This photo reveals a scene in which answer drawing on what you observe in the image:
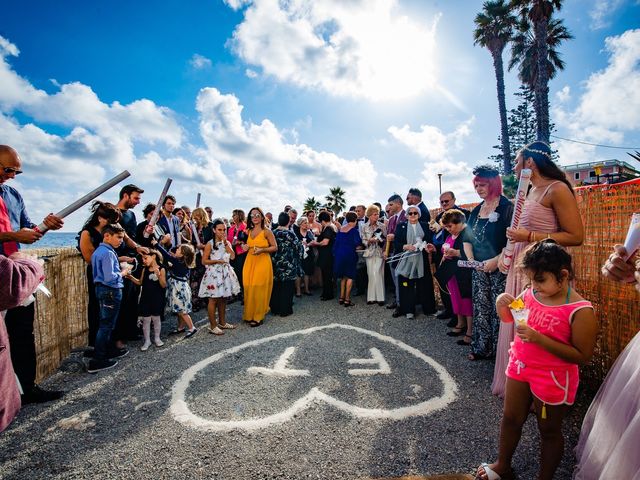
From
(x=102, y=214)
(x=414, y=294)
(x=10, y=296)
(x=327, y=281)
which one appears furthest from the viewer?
(x=327, y=281)

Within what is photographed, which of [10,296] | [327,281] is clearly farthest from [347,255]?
[10,296]

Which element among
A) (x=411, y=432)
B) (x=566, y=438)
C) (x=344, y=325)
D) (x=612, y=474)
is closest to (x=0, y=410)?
(x=411, y=432)

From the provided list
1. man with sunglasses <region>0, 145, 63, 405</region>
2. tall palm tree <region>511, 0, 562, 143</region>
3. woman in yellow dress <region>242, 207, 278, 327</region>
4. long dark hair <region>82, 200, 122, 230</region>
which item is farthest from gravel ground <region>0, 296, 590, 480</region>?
tall palm tree <region>511, 0, 562, 143</region>

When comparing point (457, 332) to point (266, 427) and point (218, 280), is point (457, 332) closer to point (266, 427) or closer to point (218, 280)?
point (266, 427)

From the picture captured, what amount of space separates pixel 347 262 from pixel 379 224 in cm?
125

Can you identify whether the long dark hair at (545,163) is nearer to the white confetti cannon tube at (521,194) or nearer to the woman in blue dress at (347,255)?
the white confetti cannon tube at (521,194)

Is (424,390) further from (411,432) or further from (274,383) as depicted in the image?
(274,383)

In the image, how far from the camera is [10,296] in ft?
5.37

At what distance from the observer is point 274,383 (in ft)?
12.7

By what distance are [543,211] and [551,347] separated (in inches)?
54.2

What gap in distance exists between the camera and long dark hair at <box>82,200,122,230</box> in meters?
4.59

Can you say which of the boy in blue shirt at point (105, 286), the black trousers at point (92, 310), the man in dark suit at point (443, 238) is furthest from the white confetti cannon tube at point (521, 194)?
the black trousers at point (92, 310)

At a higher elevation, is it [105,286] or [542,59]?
[542,59]

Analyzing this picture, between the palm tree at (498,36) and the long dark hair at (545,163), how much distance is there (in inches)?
770
